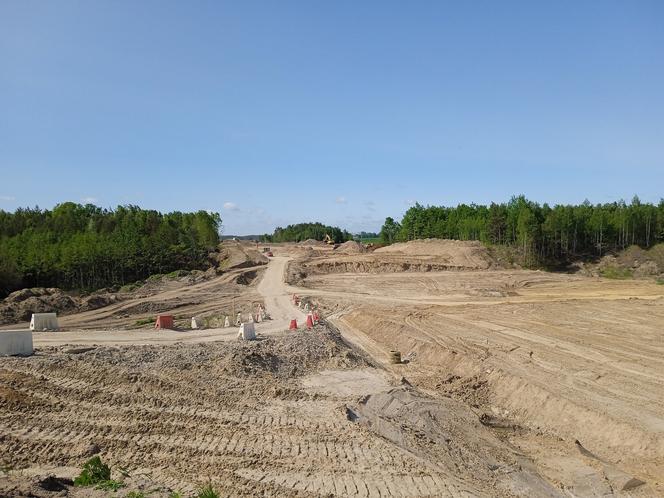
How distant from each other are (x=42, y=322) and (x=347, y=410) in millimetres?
16101

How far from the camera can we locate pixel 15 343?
16953 millimetres

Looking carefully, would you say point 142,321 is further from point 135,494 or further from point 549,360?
point 135,494

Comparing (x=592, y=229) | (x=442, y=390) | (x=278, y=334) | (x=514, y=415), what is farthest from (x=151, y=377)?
(x=592, y=229)

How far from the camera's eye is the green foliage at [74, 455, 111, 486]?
842 cm

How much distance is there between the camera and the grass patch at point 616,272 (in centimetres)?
5841

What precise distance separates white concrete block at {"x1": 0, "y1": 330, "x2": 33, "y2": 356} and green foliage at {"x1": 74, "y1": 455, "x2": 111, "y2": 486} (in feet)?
33.3

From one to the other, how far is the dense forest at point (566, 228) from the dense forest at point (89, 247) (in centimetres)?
4273

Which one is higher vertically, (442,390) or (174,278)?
(174,278)

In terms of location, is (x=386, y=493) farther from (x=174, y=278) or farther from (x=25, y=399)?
(x=174, y=278)

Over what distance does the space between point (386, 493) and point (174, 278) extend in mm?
41563

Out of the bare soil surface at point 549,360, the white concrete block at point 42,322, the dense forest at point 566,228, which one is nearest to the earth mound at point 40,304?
the white concrete block at point 42,322

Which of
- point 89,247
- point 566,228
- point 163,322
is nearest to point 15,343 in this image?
point 163,322

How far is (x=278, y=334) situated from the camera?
75.6 ft

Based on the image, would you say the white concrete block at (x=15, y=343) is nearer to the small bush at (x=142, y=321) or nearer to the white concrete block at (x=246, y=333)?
the white concrete block at (x=246, y=333)
